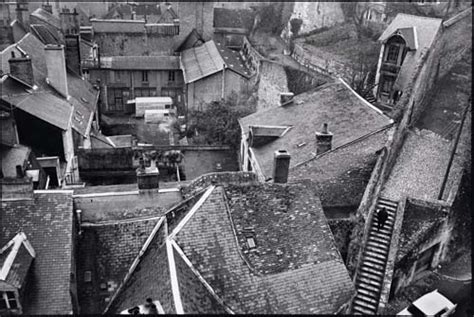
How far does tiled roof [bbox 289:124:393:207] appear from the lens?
23172mm

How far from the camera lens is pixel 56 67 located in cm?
3153

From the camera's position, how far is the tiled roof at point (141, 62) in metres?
49.0

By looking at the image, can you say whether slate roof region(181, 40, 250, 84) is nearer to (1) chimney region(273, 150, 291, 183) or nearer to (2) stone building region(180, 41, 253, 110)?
(2) stone building region(180, 41, 253, 110)

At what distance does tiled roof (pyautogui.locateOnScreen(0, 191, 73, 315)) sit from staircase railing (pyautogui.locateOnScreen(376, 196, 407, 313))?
42.3 ft

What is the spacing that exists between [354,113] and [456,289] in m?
11.2

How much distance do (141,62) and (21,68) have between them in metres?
22.4

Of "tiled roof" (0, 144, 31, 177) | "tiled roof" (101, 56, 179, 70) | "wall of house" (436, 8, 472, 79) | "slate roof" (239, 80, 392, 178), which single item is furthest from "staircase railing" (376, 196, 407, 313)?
"tiled roof" (101, 56, 179, 70)

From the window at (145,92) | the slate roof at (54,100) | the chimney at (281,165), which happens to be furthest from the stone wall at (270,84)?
the chimney at (281,165)

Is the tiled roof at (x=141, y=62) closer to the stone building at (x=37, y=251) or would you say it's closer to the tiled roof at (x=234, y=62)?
the tiled roof at (x=234, y=62)

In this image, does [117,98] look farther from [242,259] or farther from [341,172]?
[242,259]

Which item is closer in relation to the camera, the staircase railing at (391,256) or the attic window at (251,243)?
the attic window at (251,243)

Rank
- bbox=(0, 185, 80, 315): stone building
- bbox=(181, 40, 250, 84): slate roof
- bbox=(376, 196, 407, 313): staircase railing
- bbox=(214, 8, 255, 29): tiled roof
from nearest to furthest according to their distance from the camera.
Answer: bbox=(0, 185, 80, 315): stone building < bbox=(376, 196, 407, 313): staircase railing < bbox=(181, 40, 250, 84): slate roof < bbox=(214, 8, 255, 29): tiled roof

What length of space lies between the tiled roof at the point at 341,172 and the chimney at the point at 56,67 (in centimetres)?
1792

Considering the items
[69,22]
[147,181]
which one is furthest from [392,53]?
[69,22]
